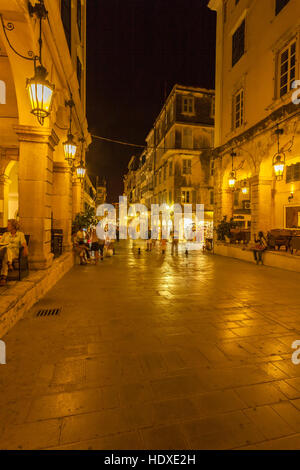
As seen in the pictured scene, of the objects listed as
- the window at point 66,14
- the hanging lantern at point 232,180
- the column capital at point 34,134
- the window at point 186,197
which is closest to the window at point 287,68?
the hanging lantern at point 232,180

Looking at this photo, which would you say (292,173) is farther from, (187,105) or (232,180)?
(187,105)

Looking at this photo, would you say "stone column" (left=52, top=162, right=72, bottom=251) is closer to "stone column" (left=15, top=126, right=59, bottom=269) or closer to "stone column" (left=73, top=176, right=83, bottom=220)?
"stone column" (left=73, top=176, right=83, bottom=220)

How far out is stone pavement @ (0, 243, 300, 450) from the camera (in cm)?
215

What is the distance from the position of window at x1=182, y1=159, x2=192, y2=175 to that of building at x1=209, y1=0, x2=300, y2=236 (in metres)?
12.1

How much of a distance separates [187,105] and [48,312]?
29584 mm

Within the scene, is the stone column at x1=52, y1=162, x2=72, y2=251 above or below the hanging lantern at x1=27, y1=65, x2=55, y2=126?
below

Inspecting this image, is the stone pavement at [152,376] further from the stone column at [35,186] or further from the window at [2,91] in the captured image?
the window at [2,91]

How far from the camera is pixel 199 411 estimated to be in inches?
95.2

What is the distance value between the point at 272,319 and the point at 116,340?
302 centimetres

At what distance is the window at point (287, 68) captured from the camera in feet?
34.5

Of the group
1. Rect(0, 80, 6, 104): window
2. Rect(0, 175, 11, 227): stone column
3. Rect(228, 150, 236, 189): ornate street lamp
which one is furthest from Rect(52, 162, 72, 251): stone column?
Rect(228, 150, 236, 189): ornate street lamp

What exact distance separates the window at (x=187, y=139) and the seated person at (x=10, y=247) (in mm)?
26341

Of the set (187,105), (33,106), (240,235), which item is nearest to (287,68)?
(240,235)
